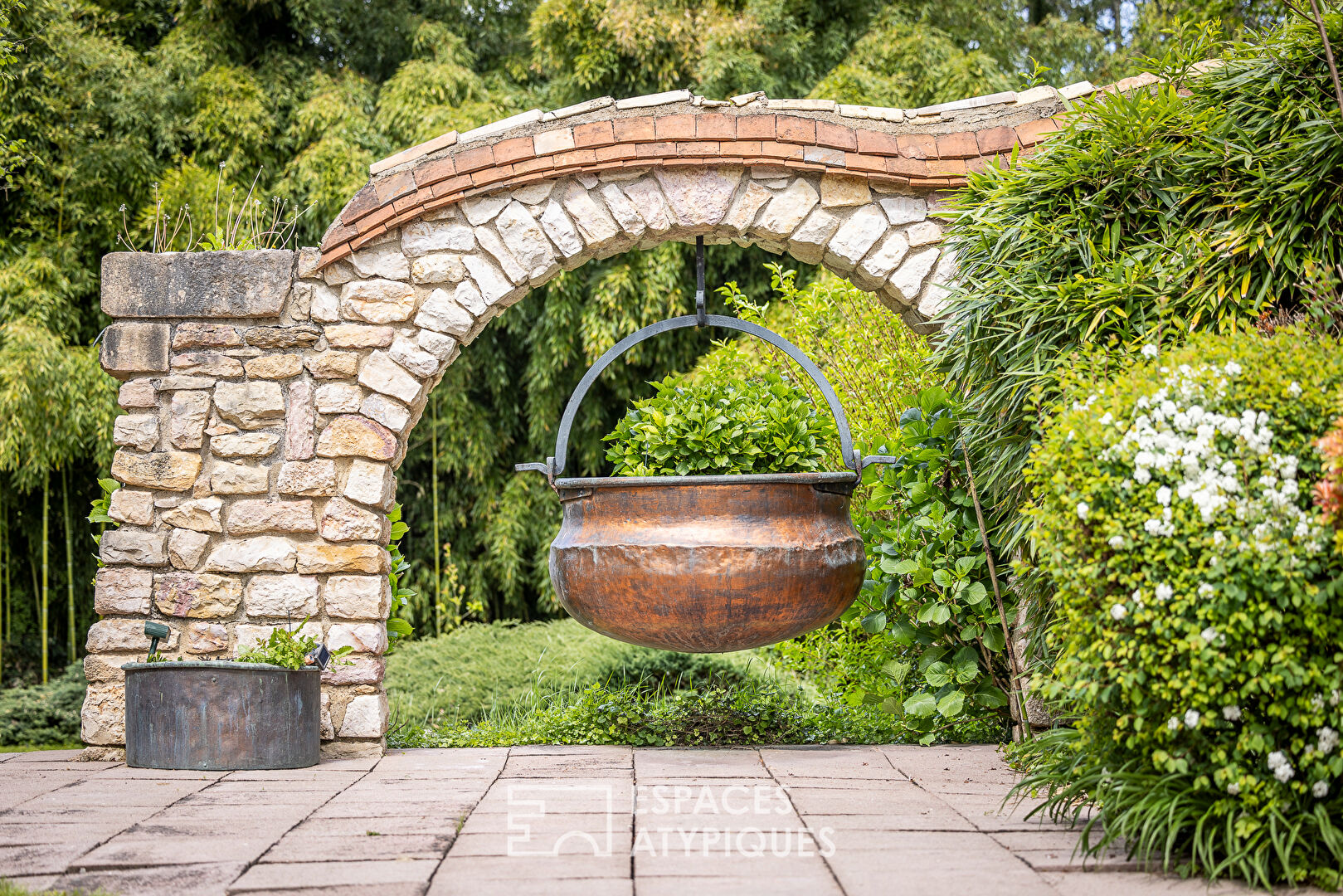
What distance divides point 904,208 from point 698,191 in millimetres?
676

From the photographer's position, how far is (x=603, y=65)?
19.5 ft

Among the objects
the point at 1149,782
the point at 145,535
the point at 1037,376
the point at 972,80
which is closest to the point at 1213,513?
the point at 1149,782

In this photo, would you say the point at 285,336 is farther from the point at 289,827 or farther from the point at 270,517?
the point at 289,827

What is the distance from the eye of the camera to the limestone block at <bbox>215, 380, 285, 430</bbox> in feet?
11.6

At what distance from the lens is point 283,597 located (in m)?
3.47

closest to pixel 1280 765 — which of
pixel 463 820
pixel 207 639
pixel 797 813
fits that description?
pixel 797 813

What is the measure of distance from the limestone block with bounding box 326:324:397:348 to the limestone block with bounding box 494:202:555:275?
491 millimetres

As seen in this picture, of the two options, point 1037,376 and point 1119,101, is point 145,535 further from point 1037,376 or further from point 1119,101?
point 1119,101

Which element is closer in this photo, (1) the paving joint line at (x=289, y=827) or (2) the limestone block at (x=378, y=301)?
(1) the paving joint line at (x=289, y=827)

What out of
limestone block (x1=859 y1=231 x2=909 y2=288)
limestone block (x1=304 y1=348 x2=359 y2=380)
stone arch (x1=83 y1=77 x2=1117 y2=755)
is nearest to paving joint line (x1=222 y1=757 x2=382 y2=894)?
stone arch (x1=83 y1=77 x2=1117 y2=755)

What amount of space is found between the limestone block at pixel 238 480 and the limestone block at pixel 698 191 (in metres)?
1.63

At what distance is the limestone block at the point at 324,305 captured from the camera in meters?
3.55

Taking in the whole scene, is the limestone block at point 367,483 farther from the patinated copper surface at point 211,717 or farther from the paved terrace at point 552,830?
the paved terrace at point 552,830

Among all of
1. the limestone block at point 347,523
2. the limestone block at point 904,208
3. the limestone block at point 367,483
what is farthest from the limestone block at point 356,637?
the limestone block at point 904,208
